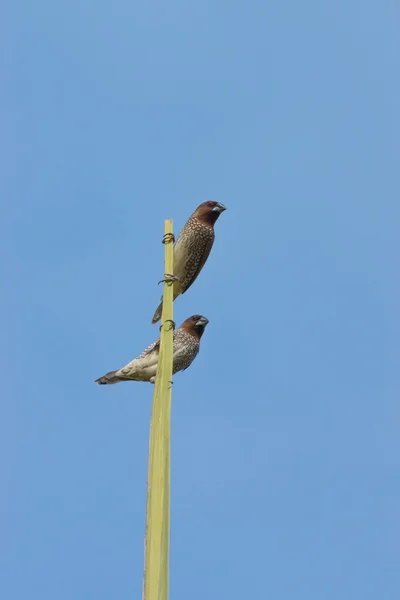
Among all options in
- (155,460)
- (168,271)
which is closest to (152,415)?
(155,460)

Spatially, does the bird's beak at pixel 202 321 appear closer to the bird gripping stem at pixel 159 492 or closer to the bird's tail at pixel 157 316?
the bird's tail at pixel 157 316

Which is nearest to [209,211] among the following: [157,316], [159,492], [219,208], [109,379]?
[219,208]

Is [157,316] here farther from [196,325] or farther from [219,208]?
[219,208]

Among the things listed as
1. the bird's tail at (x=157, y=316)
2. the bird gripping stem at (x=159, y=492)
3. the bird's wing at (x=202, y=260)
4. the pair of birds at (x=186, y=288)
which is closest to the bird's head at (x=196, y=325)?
the pair of birds at (x=186, y=288)

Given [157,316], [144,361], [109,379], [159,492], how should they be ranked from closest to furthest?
[159,492]
[157,316]
[144,361]
[109,379]

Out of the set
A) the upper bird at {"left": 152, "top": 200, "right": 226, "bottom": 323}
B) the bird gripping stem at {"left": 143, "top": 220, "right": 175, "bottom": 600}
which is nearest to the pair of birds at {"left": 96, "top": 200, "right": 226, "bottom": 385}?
the upper bird at {"left": 152, "top": 200, "right": 226, "bottom": 323}

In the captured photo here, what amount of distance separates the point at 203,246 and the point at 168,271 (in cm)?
367

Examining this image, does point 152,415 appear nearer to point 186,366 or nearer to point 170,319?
point 170,319

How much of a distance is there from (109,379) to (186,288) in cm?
90

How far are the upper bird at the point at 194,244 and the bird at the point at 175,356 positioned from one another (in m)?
0.33

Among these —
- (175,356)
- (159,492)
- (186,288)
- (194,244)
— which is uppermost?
(194,244)

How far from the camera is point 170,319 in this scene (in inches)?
135

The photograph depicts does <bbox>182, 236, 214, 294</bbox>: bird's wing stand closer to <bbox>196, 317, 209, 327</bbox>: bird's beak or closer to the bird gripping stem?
<bbox>196, 317, 209, 327</bbox>: bird's beak

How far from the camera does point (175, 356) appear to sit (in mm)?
7004
